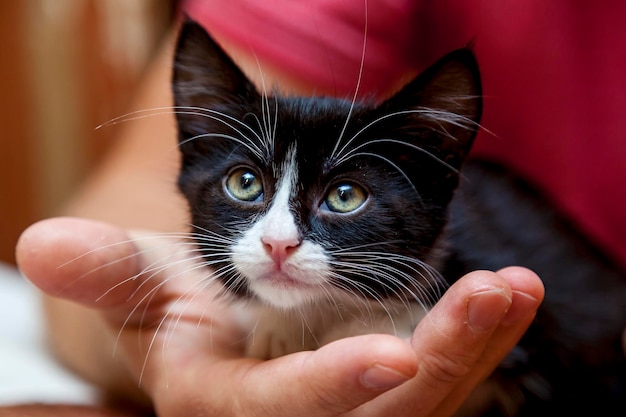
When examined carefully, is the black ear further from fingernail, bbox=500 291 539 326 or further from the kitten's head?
fingernail, bbox=500 291 539 326

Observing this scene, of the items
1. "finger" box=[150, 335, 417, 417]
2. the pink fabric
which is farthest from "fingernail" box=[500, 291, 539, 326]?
the pink fabric

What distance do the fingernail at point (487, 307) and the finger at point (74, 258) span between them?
0.51 metres

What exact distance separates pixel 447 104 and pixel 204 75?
1.26 feet

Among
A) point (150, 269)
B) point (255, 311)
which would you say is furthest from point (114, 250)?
point (255, 311)

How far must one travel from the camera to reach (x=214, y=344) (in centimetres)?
113

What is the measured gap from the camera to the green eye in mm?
985

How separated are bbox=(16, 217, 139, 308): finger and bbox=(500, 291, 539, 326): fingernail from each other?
543 millimetres

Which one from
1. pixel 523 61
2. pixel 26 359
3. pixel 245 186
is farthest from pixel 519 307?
pixel 26 359

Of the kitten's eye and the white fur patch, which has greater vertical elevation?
the kitten's eye

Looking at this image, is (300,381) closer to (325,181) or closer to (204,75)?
(325,181)

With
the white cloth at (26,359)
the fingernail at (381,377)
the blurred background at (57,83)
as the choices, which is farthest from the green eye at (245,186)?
the blurred background at (57,83)

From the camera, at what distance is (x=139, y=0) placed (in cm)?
243

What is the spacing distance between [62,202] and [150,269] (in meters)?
1.63

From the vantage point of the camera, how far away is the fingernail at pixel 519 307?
823 millimetres
